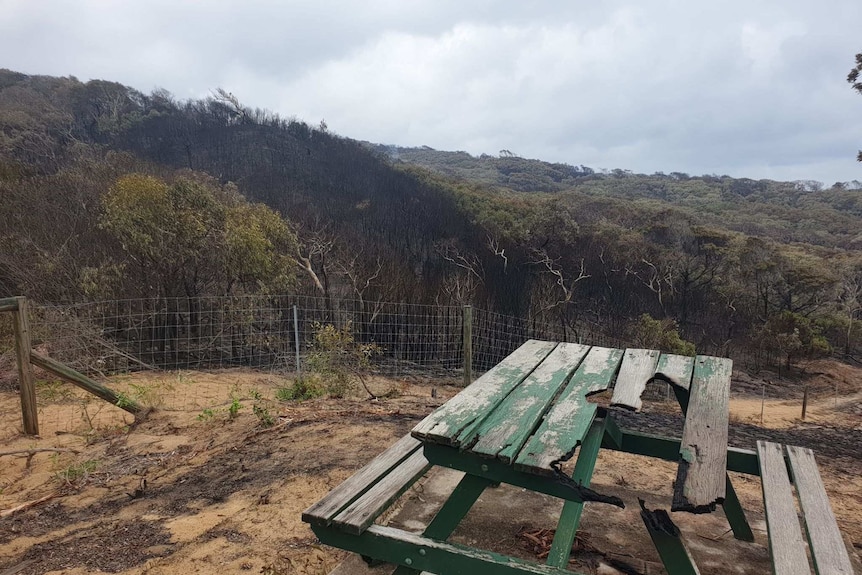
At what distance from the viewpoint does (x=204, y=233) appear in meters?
10.2

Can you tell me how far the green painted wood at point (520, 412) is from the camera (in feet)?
4.84

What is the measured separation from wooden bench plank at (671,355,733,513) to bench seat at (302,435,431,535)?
0.87m

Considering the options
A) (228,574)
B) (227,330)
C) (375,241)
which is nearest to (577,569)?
(228,574)

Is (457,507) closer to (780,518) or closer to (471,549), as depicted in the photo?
(471,549)

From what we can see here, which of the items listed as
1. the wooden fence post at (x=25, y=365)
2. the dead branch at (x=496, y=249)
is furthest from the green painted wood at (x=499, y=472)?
the dead branch at (x=496, y=249)

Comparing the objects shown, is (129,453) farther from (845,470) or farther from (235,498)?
(845,470)

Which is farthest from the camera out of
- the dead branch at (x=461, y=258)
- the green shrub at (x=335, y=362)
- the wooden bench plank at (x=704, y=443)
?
the dead branch at (x=461, y=258)

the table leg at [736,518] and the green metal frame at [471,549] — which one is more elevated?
the green metal frame at [471,549]

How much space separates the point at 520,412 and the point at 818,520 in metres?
1.02

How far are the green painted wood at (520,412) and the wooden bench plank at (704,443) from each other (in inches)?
17.5

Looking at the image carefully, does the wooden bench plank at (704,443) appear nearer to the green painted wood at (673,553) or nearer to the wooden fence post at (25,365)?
the green painted wood at (673,553)

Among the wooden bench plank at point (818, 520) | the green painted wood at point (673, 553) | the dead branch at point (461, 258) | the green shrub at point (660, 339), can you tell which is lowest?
the green shrub at point (660, 339)

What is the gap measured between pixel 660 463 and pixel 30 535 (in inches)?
145

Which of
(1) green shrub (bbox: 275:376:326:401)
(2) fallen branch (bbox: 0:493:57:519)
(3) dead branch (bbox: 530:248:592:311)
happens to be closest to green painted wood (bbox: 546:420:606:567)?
(2) fallen branch (bbox: 0:493:57:519)
